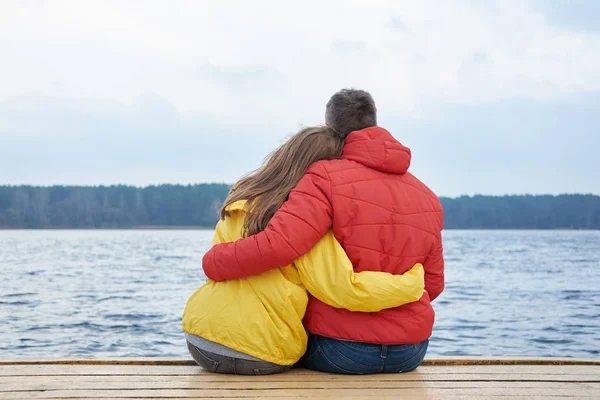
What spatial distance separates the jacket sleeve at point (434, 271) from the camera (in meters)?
2.91

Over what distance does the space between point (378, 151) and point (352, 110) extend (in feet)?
0.72

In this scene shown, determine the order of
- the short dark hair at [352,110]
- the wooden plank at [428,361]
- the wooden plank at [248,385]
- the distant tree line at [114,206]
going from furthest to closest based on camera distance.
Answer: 1. the distant tree line at [114,206]
2. the wooden plank at [428,361]
3. the short dark hair at [352,110]
4. the wooden plank at [248,385]

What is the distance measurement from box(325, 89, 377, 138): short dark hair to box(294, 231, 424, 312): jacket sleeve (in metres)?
0.48

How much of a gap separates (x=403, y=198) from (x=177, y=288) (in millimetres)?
13368

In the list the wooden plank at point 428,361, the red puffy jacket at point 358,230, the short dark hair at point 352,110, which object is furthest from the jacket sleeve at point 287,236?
the wooden plank at point 428,361

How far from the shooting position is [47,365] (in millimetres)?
3064

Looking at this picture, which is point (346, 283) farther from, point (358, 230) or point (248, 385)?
point (248, 385)

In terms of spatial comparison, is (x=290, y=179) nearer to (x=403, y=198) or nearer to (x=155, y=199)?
(x=403, y=198)

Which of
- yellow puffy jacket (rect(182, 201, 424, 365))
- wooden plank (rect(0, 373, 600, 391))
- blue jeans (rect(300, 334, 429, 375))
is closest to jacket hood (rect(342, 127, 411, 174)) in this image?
yellow puffy jacket (rect(182, 201, 424, 365))

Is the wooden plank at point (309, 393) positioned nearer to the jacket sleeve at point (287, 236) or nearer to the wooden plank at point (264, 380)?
the wooden plank at point (264, 380)

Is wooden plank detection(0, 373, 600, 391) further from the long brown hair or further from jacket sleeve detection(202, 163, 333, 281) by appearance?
the long brown hair

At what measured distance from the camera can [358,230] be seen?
8.75 feet

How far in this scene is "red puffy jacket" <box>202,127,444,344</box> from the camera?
2.59 meters

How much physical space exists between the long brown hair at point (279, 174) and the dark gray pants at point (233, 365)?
0.52 metres
